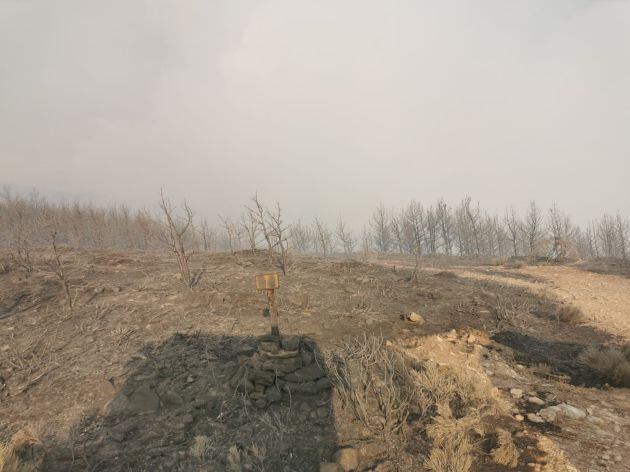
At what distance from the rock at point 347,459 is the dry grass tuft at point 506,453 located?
4.97 ft

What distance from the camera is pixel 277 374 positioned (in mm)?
4918

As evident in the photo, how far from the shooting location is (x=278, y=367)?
4973mm

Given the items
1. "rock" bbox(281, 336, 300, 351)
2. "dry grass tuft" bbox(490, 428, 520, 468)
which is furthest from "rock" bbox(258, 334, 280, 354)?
"dry grass tuft" bbox(490, 428, 520, 468)

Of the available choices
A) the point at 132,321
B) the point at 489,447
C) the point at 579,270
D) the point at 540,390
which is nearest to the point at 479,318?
the point at 540,390

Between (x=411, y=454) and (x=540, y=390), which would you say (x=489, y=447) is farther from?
(x=540, y=390)

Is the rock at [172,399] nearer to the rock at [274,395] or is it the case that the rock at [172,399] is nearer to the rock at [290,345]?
the rock at [274,395]

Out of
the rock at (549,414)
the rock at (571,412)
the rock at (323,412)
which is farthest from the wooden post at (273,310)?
the rock at (571,412)

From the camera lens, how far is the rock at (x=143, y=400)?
4.67 metres

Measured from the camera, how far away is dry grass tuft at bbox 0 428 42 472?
11.6 feet

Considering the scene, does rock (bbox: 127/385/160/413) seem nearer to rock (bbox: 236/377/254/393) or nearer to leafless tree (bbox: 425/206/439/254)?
rock (bbox: 236/377/254/393)

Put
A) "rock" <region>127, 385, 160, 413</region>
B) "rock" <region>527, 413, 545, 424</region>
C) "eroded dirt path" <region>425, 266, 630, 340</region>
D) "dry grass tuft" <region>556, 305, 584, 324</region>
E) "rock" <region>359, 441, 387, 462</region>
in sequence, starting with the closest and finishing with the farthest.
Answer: "rock" <region>359, 441, 387, 462</region>
"rock" <region>527, 413, 545, 424</region>
"rock" <region>127, 385, 160, 413</region>
"dry grass tuft" <region>556, 305, 584, 324</region>
"eroded dirt path" <region>425, 266, 630, 340</region>

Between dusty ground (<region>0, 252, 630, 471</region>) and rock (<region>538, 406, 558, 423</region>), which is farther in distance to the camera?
rock (<region>538, 406, 558, 423</region>)

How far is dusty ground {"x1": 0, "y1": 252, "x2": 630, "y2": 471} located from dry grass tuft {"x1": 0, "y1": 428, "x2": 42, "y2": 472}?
164 millimetres

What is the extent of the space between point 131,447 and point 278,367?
2039 mm
